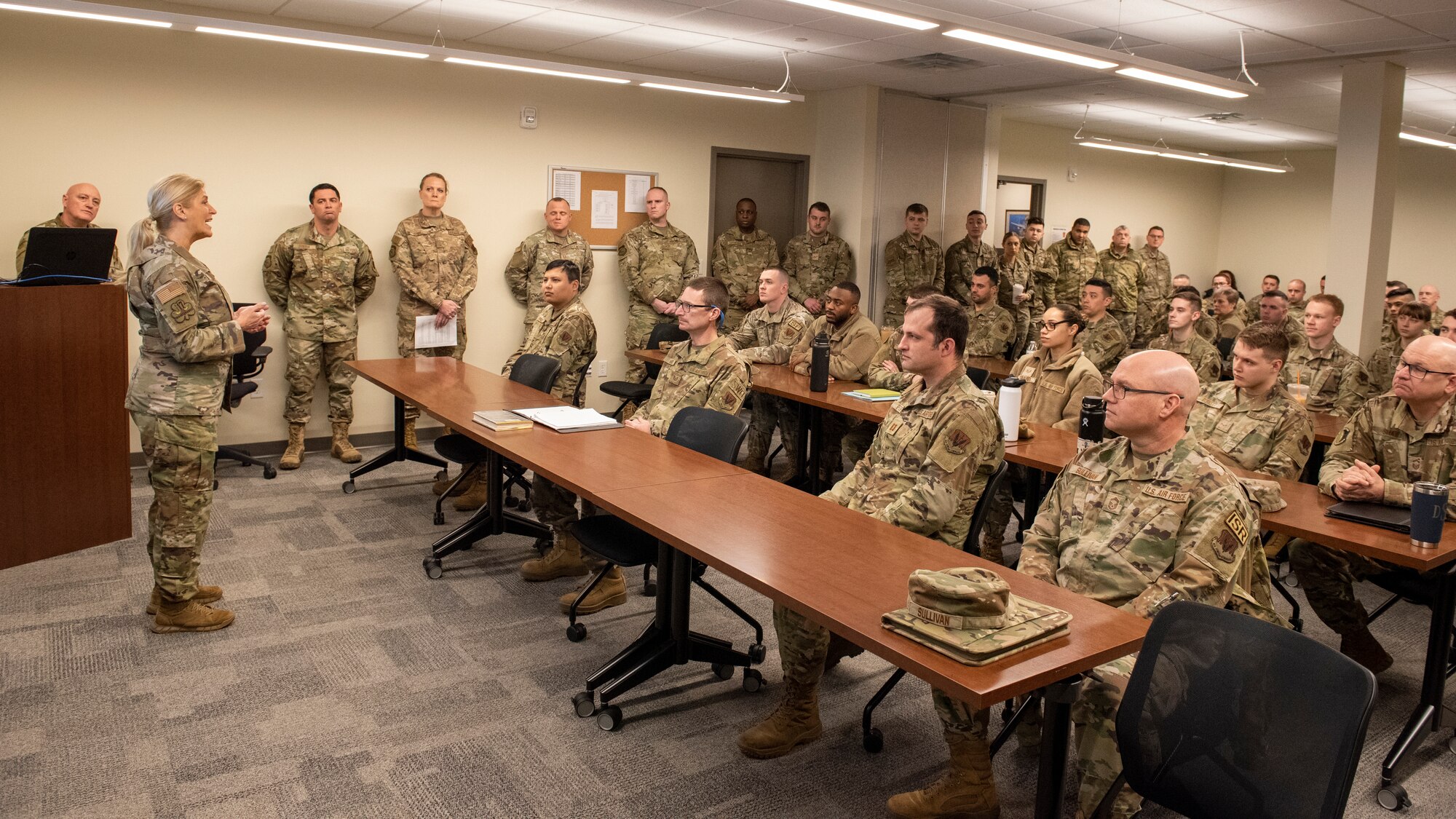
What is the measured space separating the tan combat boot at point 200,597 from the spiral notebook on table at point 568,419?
1403 millimetres

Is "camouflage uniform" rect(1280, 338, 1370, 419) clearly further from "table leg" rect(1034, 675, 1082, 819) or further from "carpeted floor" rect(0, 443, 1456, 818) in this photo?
"table leg" rect(1034, 675, 1082, 819)

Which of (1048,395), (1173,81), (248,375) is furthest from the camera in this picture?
(248,375)

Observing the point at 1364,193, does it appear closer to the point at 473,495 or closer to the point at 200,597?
the point at 473,495

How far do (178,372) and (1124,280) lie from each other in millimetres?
10538

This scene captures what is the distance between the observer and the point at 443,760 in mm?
3062

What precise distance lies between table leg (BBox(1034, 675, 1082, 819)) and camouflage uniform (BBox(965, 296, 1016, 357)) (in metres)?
6.10

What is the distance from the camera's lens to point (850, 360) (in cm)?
602

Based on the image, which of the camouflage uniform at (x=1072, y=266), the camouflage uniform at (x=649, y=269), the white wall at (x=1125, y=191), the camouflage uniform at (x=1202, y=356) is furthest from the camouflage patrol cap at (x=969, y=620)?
the white wall at (x=1125, y=191)

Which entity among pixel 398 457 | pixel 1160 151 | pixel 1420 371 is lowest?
pixel 398 457

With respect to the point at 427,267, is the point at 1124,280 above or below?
above

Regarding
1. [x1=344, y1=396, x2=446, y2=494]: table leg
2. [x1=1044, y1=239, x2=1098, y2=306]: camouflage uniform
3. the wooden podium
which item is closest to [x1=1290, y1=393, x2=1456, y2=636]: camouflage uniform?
the wooden podium

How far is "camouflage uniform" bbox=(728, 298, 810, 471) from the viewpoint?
6.60 m

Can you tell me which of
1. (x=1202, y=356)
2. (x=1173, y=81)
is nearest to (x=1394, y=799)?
(x=1202, y=356)

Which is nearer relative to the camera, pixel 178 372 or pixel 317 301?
pixel 178 372
